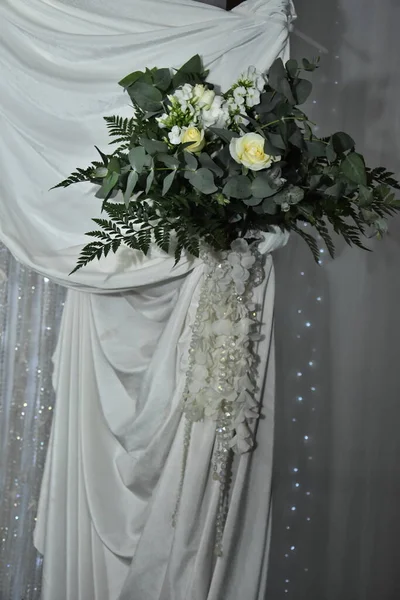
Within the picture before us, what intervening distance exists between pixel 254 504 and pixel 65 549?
0.55m

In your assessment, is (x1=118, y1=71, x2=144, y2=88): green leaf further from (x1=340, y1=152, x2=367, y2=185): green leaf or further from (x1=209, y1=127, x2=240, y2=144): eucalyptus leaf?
(x1=340, y1=152, x2=367, y2=185): green leaf

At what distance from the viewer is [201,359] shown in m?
1.66

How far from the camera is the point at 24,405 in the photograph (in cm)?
212

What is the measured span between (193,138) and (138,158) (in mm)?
120

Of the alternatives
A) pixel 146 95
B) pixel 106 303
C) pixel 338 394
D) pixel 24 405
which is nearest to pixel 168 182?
pixel 146 95

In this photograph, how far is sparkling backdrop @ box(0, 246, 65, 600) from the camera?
2.12 m

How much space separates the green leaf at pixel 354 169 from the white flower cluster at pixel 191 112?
0.27 meters

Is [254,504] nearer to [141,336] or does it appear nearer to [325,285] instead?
[141,336]

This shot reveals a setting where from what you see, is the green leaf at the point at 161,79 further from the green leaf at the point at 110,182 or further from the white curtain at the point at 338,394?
the white curtain at the point at 338,394

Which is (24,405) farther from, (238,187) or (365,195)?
(365,195)

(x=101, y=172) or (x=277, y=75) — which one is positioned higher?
(x=277, y=75)

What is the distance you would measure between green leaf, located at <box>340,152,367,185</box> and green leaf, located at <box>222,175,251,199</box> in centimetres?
20

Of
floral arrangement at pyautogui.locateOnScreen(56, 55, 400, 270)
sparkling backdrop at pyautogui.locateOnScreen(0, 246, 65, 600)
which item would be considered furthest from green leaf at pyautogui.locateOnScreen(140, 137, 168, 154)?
sparkling backdrop at pyautogui.locateOnScreen(0, 246, 65, 600)

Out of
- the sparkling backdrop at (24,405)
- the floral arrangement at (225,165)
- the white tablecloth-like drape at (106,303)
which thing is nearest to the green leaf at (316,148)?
the floral arrangement at (225,165)
